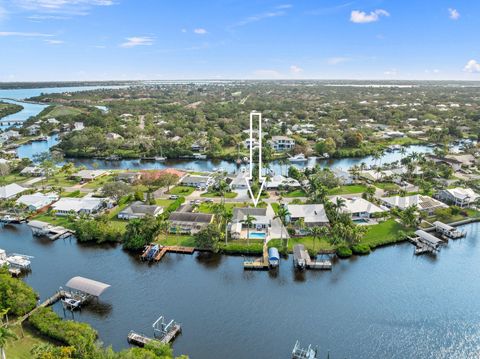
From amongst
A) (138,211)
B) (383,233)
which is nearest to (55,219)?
(138,211)

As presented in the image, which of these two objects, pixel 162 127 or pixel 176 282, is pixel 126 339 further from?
pixel 162 127

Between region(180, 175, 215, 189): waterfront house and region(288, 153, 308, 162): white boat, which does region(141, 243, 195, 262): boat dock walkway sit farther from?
region(288, 153, 308, 162): white boat

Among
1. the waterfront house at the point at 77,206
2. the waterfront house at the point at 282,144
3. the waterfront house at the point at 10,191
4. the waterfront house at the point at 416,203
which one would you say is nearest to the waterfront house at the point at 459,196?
the waterfront house at the point at 416,203

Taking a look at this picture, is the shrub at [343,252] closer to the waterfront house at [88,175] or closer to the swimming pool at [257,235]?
the swimming pool at [257,235]

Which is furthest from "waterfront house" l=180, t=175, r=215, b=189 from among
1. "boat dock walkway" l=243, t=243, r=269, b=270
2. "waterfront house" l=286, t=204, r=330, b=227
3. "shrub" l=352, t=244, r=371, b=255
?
"shrub" l=352, t=244, r=371, b=255

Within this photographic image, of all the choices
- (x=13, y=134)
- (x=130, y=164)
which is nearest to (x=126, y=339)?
(x=130, y=164)

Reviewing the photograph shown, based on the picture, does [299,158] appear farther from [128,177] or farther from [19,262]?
[19,262]
